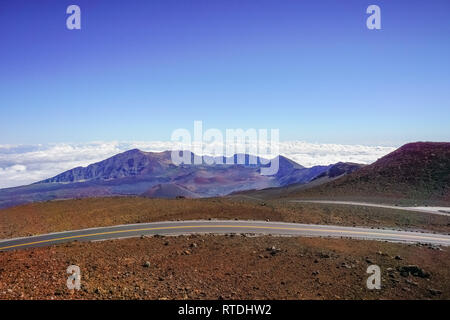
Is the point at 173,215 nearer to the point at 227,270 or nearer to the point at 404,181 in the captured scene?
the point at 227,270

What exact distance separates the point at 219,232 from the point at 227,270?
846 centimetres

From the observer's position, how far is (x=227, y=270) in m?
14.8

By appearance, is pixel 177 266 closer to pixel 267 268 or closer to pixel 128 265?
pixel 128 265

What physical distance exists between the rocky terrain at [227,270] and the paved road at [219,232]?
2.88m

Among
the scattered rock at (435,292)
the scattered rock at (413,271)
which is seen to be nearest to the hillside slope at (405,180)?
the scattered rock at (413,271)

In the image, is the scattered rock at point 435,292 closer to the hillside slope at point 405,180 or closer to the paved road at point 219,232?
the paved road at point 219,232

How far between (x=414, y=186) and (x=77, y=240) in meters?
58.6

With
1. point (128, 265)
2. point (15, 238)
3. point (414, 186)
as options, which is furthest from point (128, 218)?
point (414, 186)

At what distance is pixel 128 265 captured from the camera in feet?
49.2

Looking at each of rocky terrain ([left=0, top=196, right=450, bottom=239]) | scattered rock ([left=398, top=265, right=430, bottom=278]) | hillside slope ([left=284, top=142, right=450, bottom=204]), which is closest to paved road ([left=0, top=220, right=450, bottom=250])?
rocky terrain ([left=0, top=196, right=450, bottom=239])

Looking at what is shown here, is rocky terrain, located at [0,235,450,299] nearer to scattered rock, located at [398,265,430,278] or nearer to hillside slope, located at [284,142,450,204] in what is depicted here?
scattered rock, located at [398,265,430,278]

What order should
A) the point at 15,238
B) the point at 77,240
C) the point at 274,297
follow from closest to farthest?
the point at 274,297, the point at 77,240, the point at 15,238
